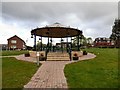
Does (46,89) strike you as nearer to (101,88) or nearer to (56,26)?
(101,88)

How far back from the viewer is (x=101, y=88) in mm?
9023

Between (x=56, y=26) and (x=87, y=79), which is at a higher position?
(x=56, y=26)

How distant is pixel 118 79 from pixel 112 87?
201 centimetres

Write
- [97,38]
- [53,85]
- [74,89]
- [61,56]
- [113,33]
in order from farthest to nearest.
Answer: [97,38] < [113,33] < [61,56] < [53,85] < [74,89]

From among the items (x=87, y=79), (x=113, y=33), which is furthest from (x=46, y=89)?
(x=113, y=33)

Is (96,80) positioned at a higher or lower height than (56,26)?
lower

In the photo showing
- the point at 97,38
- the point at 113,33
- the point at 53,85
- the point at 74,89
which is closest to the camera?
the point at 74,89

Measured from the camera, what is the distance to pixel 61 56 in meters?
23.1

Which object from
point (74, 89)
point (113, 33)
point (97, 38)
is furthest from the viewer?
point (97, 38)

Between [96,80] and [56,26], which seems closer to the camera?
[96,80]

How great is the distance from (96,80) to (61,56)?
12494 millimetres

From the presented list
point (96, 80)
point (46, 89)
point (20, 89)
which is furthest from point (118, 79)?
point (20, 89)

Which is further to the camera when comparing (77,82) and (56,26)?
(56,26)

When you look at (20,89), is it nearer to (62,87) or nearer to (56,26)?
(62,87)
